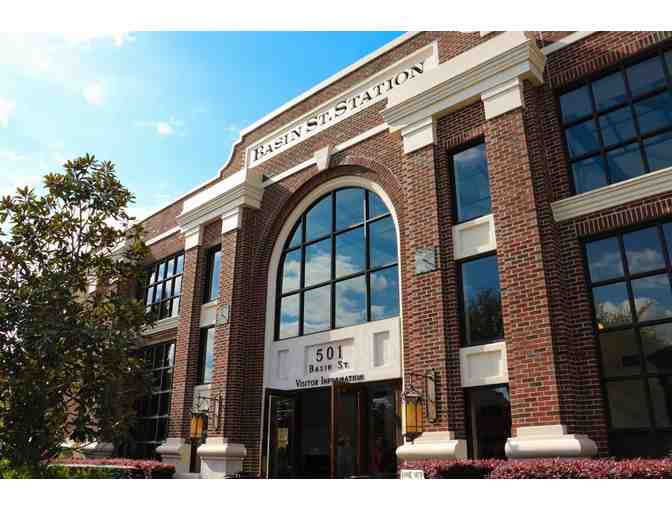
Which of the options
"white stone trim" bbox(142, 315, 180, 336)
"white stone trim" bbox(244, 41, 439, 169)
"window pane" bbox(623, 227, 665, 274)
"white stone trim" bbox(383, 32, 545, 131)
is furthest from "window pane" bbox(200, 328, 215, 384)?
"window pane" bbox(623, 227, 665, 274)

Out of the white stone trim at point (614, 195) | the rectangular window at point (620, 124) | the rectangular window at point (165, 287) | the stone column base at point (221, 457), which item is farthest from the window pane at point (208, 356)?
the rectangular window at point (620, 124)

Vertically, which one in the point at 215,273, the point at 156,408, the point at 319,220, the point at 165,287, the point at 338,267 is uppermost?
the point at 319,220

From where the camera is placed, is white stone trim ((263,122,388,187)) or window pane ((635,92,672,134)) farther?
white stone trim ((263,122,388,187))

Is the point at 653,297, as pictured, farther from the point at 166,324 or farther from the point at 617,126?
the point at 166,324

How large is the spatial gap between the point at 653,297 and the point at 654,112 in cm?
321

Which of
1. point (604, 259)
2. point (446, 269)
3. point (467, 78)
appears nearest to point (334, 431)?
point (446, 269)

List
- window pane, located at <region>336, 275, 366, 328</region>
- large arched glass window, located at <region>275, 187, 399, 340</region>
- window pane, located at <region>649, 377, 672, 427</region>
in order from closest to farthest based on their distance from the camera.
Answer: window pane, located at <region>649, 377, 672, 427</region> → large arched glass window, located at <region>275, 187, 399, 340</region> → window pane, located at <region>336, 275, 366, 328</region>

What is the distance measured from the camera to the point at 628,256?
9.23m

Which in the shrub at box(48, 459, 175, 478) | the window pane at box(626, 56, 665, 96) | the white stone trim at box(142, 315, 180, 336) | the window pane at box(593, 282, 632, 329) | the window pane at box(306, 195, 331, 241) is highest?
the window pane at box(626, 56, 665, 96)

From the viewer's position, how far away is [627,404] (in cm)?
866

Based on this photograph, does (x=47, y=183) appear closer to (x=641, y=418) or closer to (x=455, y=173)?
(x=455, y=173)

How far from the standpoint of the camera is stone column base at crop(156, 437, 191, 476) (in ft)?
50.0

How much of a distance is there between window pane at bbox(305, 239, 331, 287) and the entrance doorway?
110 inches

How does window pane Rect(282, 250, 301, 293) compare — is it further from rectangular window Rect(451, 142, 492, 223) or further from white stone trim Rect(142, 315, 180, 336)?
rectangular window Rect(451, 142, 492, 223)
